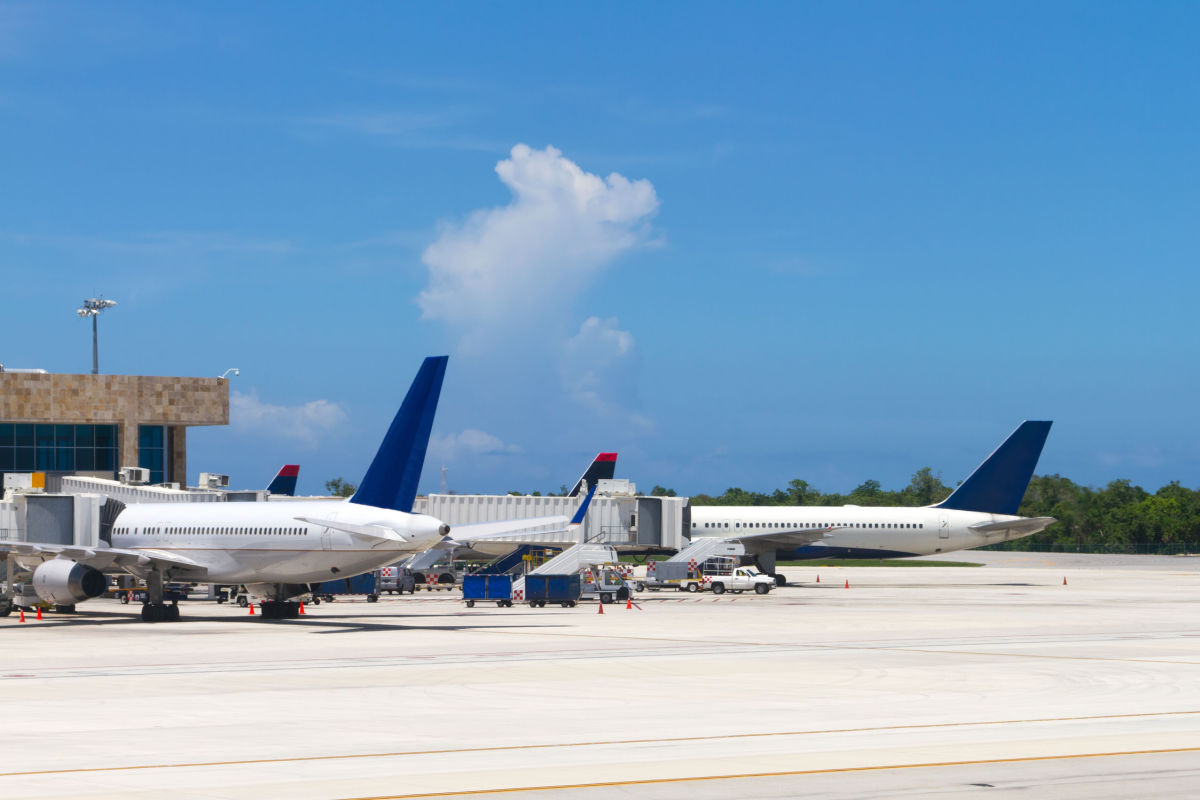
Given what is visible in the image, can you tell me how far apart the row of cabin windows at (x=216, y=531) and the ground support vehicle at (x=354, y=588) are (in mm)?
11432

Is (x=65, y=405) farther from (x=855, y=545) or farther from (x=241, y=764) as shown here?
(x=241, y=764)

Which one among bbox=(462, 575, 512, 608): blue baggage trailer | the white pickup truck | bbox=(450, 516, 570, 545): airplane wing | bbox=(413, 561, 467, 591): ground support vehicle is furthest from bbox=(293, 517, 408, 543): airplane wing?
the white pickup truck

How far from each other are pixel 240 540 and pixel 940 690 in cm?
2634

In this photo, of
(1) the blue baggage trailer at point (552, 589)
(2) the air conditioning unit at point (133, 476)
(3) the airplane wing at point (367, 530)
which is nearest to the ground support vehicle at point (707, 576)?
(1) the blue baggage trailer at point (552, 589)

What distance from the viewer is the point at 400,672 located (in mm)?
26516

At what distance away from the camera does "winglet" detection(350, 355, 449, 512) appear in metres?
40.9

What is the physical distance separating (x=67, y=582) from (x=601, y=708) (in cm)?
2723

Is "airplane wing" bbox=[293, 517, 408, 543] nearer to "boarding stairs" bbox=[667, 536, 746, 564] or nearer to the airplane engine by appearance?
the airplane engine

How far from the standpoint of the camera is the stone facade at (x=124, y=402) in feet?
268

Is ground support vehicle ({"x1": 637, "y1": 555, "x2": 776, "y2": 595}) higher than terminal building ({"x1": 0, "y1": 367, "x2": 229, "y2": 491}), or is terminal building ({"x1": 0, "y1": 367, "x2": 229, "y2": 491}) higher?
terminal building ({"x1": 0, "y1": 367, "x2": 229, "y2": 491})

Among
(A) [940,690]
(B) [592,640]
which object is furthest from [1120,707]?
(B) [592,640]

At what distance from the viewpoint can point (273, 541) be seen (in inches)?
1678

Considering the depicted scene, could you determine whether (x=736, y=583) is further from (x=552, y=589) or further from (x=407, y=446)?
(x=407, y=446)

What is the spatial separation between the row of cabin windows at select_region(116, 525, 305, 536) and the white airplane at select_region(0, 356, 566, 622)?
32 millimetres
